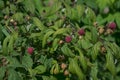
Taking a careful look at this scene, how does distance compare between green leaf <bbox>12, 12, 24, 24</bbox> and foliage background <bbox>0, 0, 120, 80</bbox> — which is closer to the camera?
foliage background <bbox>0, 0, 120, 80</bbox>

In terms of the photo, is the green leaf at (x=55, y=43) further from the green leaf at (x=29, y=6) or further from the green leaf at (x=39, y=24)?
the green leaf at (x=29, y=6)

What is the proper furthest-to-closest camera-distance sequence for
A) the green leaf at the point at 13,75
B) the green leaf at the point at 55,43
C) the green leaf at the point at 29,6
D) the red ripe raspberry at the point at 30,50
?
the green leaf at the point at 29,6 < the red ripe raspberry at the point at 30,50 < the green leaf at the point at 55,43 < the green leaf at the point at 13,75

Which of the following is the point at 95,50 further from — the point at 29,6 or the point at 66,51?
the point at 29,6

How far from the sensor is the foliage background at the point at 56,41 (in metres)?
2.55

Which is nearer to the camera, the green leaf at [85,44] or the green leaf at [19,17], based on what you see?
the green leaf at [85,44]

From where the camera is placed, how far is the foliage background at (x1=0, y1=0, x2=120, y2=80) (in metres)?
2.55

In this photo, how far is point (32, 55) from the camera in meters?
2.78

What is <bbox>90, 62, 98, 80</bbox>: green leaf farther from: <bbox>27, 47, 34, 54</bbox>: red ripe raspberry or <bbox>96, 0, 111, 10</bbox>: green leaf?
<bbox>96, 0, 111, 10</bbox>: green leaf

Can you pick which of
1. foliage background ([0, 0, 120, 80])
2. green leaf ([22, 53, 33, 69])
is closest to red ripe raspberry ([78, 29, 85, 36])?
foliage background ([0, 0, 120, 80])

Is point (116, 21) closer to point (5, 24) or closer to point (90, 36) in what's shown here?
point (90, 36)

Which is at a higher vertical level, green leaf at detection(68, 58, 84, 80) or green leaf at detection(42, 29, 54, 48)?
green leaf at detection(42, 29, 54, 48)

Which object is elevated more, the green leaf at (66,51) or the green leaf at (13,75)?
the green leaf at (66,51)

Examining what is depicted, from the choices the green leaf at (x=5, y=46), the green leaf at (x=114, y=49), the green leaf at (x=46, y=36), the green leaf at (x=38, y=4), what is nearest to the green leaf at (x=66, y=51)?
the green leaf at (x=46, y=36)

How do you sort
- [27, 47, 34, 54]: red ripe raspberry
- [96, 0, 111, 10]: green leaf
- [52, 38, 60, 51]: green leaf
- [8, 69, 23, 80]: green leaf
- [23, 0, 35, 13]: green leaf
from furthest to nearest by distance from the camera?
[96, 0, 111, 10]: green leaf
[23, 0, 35, 13]: green leaf
[27, 47, 34, 54]: red ripe raspberry
[52, 38, 60, 51]: green leaf
[8, 69, 23, 80]: green leaf
